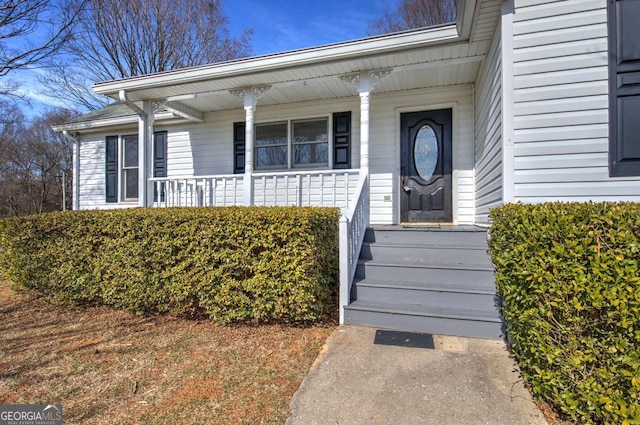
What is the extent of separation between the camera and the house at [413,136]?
10.6 ft

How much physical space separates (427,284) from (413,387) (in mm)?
1492

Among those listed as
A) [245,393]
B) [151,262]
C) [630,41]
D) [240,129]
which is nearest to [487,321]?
[245,393]

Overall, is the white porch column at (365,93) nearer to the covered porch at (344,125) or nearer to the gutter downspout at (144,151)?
the covered porch at (344,125)

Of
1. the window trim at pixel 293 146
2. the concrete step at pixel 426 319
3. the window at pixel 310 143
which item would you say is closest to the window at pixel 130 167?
the window trim at pixel 293 146

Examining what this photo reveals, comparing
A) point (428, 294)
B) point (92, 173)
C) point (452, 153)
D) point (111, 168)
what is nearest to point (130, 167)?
point (111, 168)

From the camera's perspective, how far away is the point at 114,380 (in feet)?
8.01

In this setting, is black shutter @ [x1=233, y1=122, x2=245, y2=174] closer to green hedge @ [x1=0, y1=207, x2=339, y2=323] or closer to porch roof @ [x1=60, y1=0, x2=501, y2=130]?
porch roof @ [x1=60, y1=0, x2=501, y2=130]

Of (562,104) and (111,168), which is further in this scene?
(111,168)

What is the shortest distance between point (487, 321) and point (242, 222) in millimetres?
2485

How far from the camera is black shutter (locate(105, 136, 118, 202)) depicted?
8047mm

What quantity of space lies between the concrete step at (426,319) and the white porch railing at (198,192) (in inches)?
132

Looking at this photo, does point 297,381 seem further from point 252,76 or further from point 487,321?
point 252,76

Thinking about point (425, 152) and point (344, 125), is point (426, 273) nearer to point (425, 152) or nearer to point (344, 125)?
point (425, 152)

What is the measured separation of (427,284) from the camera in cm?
359
